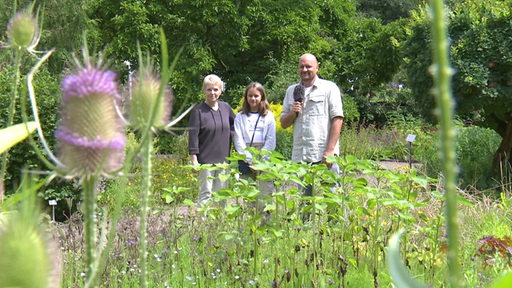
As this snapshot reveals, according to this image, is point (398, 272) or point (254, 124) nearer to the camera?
point (398, 272)

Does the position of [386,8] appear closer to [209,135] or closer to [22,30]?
[209,135]

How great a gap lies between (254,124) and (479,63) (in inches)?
140

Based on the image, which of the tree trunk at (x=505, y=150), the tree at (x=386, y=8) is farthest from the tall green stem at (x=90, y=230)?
the tree at (x=386, y=8)

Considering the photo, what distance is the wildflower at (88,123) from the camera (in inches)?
25.5

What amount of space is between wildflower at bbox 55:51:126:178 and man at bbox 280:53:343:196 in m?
4.05

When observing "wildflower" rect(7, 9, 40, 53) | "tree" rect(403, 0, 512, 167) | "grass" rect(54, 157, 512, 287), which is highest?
"tree" rect(403, 0, 512, 167)

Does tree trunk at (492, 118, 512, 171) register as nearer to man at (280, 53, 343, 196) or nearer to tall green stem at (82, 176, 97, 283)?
man at (280, 53, 343, 196)

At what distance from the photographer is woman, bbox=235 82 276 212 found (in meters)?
5.00

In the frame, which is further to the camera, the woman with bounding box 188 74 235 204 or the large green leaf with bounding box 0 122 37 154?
the woman with bounding box 188 74 235 204

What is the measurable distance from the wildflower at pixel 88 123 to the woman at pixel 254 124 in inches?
169

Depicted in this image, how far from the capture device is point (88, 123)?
0.64 meters

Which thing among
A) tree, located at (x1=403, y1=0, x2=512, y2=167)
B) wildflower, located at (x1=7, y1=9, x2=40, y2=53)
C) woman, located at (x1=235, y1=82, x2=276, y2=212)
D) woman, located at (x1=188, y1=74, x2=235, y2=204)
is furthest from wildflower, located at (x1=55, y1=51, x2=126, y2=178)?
tree, located at (x1=403, y1=0, x2=512, y2=167)

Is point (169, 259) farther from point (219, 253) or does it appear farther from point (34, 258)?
point (34, 258)

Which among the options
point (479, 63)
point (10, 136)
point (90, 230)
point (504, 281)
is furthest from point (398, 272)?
point (479, 63)
